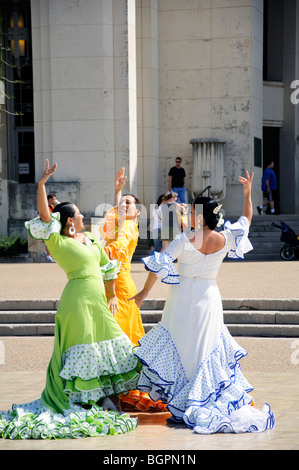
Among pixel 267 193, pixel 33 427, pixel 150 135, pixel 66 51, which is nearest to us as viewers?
pixel 33 427

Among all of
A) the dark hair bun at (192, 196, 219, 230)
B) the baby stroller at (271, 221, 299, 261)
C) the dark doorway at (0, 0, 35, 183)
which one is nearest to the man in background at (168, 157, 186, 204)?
the baby stroller at (271, 221, 299, 261)

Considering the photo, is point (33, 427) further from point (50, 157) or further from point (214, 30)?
point (214, 30)

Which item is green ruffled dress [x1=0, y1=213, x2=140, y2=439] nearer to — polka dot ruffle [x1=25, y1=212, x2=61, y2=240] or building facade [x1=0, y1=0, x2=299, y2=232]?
polka dot ruffle [x1=25, y1=212, x2=61, y2=240]

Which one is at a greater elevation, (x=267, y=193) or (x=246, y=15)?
(x=246, y=15)

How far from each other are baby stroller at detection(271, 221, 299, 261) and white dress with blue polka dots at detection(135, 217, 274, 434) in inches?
487

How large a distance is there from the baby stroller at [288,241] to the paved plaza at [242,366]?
205 cm

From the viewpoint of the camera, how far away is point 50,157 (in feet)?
71.6

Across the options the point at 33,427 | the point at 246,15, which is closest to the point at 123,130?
the point at 246,15

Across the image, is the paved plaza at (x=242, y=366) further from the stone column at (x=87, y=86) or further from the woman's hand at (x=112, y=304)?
the stone column at (x=87, y=86)

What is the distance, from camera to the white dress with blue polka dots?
20.7ft

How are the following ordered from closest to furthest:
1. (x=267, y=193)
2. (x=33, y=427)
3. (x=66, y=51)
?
1. (x=33, y=427)
2. (x=66, y=51)
3. (x=267, y=193)

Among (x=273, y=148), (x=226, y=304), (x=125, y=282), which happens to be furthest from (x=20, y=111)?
(x=125, y=282)

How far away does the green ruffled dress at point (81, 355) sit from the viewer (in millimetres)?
6152

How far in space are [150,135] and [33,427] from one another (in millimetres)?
18684
